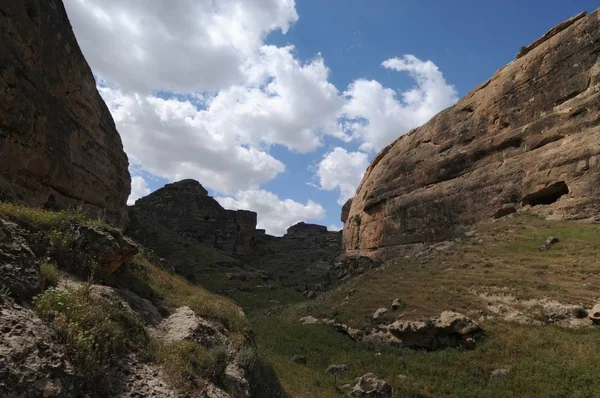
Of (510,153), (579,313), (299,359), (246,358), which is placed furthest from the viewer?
A: (510,153)

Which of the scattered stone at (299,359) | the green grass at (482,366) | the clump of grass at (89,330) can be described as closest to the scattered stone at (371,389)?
the green grass at (482,366)

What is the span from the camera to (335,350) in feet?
68.9

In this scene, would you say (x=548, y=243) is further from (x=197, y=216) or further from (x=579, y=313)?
(x=197, y=216)

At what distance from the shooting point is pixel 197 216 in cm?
9662

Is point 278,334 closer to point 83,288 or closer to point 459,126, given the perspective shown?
point 83,288

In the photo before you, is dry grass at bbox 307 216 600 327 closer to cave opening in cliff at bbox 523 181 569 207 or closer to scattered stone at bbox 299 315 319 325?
scattered stone at bbox 299 315 319 325

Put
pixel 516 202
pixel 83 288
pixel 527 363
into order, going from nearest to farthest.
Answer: pixel 83 288
pixel 527 363
pixel 516 202

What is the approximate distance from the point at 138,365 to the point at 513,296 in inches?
821

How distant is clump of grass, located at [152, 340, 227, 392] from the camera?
241 inches

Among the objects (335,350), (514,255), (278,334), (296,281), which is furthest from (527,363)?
(296,281)

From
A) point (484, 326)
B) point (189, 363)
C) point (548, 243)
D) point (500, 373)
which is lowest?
point (500, 373)

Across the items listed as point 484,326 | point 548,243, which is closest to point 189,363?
point 484,326

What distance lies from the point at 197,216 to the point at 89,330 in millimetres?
94260

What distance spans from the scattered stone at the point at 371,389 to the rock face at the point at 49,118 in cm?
1306
